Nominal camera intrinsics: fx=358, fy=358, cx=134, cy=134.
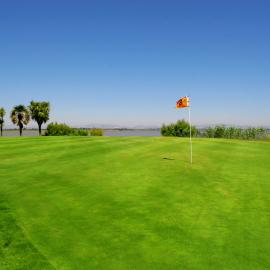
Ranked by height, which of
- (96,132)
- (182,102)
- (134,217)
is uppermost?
(182,102)

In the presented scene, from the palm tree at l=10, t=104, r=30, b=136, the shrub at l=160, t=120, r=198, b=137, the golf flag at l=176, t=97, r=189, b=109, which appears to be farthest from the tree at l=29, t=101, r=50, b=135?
the golf flag at l=176, t=97, r=189, b=109

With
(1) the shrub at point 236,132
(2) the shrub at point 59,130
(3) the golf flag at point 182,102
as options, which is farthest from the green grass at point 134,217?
(2) the shrub at point 59,130

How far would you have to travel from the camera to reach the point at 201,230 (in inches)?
344

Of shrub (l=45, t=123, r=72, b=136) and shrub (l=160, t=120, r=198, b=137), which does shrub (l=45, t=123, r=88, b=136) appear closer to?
shrub (l=45, t=123, r=72, b=136)

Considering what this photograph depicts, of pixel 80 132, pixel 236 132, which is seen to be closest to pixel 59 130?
pixel 80 132

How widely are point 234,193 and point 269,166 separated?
7.06 metres

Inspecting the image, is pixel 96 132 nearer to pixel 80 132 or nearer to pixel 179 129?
pixel 80 132

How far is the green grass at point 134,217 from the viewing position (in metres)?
7.17

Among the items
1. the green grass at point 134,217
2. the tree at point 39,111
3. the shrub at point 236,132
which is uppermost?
the tree at point 39,111

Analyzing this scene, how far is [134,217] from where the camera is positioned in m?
9.56

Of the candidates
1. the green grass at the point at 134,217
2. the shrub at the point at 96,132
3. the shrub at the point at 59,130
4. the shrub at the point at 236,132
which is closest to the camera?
the green grass at the point at 134,217

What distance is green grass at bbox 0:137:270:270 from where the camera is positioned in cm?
717

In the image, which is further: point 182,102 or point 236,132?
point 236,132

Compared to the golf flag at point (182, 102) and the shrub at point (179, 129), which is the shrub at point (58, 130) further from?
the golf flag at point (182, 102)
